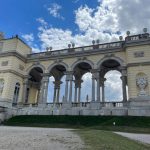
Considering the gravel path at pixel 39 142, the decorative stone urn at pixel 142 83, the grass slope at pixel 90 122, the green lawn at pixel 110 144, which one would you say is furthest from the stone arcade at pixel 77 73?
the gravel path at pixel 39 142

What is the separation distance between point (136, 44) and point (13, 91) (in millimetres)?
21006

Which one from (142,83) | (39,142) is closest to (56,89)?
(142,83)

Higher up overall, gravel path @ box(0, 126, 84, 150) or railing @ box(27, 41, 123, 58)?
Result: railing @ box(27, 41, 123, 58)

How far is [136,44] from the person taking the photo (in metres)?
28.5

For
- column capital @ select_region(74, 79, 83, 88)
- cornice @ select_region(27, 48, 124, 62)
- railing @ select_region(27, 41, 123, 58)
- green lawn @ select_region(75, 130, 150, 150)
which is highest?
railing @ select_region(27, 41, 123, 58)

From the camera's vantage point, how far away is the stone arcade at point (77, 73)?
1069 inches

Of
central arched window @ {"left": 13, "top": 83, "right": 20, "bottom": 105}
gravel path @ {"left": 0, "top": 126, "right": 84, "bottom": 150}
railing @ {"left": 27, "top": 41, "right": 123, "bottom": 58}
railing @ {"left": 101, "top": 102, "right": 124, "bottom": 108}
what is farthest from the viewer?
central arched window @ {"left": 13, "top": 83, "right": 20, "bottom": 105}

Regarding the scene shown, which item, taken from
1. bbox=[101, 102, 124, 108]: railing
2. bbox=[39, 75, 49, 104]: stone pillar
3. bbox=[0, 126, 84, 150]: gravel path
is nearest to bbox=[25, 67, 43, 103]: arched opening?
bbox=[39, 75, 49, 104]: stone pillar

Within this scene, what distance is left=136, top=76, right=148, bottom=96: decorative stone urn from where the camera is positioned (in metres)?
26.5

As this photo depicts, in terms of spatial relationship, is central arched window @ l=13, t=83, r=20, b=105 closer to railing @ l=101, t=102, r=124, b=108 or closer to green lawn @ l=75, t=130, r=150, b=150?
railing @ l=101, t=102, r=124, b=108

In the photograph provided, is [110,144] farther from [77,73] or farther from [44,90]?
[77,73]

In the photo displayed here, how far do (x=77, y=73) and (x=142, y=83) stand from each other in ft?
43.2

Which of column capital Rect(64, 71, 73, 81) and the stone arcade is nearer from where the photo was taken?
the stone arcade

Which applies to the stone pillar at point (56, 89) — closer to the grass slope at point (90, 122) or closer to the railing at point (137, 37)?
the grass slope at point (90, 122)
